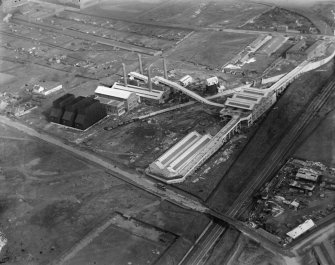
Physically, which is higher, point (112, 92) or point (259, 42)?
point (112, 92)

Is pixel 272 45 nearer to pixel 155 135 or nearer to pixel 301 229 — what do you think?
pixel 155 135

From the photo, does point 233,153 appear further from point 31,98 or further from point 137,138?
point 31,98

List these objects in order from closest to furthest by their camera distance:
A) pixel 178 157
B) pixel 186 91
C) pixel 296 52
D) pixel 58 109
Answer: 1. pixel 178 157
2. pixel 58 109
3. pixel 186 91
4. pixel 296 52

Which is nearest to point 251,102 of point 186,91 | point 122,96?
point 186,91

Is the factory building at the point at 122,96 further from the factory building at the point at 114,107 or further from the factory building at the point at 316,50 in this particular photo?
the factory building at the point at 316,50

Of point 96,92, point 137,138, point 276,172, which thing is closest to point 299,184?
point 276,172

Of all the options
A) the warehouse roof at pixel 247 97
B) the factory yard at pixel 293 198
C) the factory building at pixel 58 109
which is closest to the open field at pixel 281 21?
the warehouse roof at pixel 247 97
